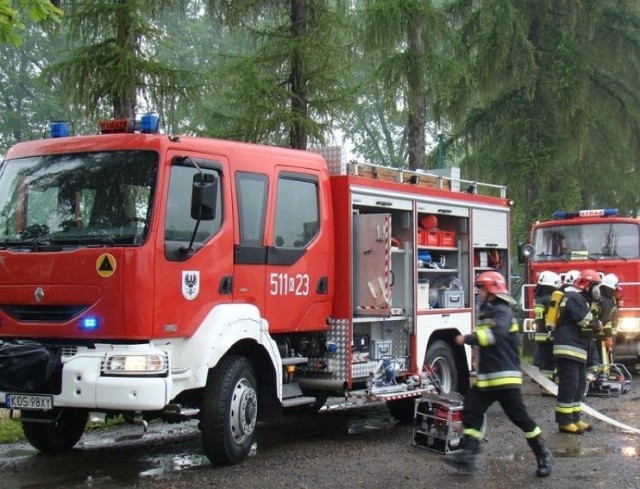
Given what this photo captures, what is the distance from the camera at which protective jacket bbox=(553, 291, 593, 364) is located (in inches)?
358

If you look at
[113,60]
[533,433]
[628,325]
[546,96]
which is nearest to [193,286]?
[533,433]

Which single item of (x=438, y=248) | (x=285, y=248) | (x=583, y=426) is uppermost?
(x=438, y=248)

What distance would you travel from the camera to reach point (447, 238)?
1039cm

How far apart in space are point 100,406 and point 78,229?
1468 mm

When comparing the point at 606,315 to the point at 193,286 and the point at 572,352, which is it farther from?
the point at 193,286

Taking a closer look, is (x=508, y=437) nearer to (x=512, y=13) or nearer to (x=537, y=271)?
(x=537, y=271)

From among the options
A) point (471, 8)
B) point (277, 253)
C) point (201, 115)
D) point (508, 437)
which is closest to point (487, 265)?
point (508, 437)

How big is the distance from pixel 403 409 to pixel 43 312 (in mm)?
4659

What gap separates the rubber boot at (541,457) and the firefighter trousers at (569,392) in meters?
2.07

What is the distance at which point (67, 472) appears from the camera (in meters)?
7.22

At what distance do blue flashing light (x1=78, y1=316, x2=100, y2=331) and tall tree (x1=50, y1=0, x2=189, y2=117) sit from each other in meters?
5.64

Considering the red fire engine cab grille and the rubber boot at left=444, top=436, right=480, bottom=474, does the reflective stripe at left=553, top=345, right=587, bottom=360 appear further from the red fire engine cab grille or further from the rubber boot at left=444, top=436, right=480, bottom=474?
the red fire engine cab grille

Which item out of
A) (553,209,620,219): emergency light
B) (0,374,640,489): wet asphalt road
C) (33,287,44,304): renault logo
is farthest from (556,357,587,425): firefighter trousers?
(553,209,620,219): emergency light

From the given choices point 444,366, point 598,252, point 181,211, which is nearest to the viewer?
point 181,211
